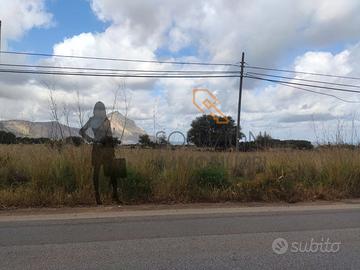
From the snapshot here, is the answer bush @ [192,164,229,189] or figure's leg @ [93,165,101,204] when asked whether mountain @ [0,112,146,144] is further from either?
bush @ [192,164,229,189]

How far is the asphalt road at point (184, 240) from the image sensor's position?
15.8 ft

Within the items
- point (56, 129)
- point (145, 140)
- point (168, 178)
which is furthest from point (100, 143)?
point (145, 140)

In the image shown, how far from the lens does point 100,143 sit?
349 inches

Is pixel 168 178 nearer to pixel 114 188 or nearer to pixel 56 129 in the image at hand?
pixel 114 188

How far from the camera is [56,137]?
36.0 ft

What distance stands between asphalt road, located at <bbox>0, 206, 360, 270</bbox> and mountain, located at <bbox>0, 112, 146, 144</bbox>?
11.3ft

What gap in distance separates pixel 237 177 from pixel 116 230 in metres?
5.17

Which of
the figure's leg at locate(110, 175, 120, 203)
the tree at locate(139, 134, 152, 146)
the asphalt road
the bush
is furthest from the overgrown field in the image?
the asphalt road

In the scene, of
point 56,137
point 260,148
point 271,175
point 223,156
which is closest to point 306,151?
point 260,148

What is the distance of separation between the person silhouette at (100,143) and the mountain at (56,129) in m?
0.85

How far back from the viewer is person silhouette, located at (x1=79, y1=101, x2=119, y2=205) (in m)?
8.79

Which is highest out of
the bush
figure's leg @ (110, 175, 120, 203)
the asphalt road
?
the bush

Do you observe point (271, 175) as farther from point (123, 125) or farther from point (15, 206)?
point (15, 206)

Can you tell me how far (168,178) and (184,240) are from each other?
3.70 metres
